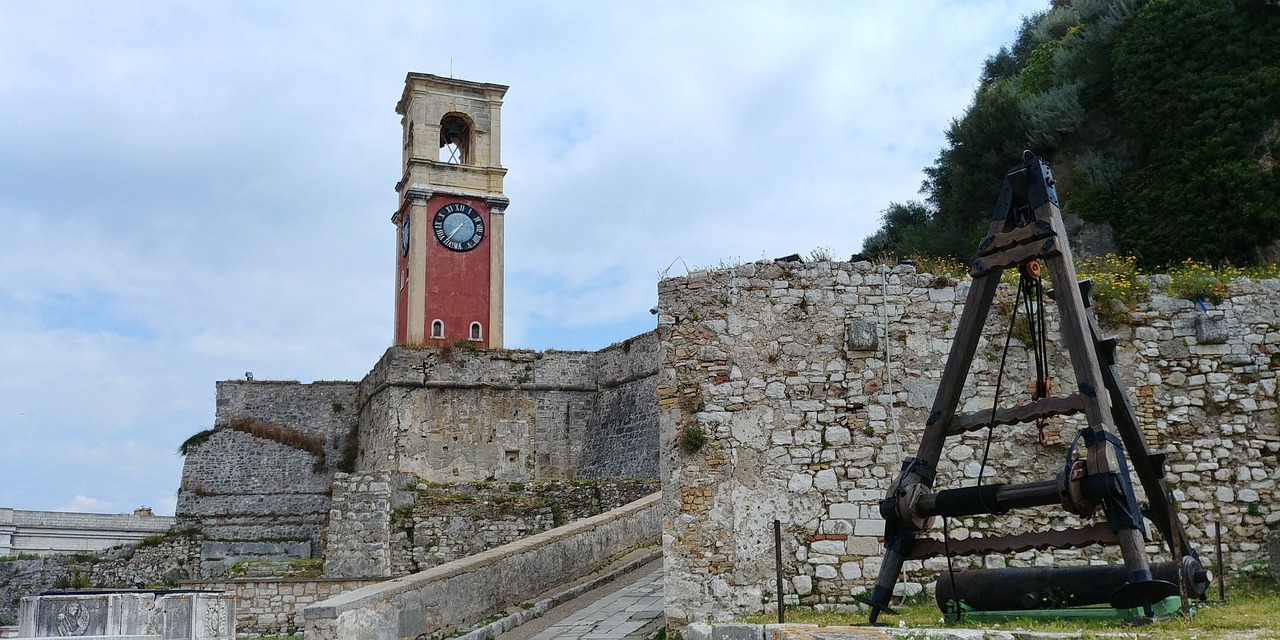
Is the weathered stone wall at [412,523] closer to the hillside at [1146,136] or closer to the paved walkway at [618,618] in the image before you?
the paved walkway at [618,618]

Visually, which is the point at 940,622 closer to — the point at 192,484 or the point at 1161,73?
the point at 1161,73

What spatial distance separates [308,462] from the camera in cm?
3394

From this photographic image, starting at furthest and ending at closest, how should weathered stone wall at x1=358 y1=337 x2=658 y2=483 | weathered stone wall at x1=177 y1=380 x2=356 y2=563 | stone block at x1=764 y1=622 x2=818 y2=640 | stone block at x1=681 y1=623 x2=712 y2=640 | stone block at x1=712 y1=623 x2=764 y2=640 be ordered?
weathered stone wall at x1=177 y1=380 x2=356 y2=563 < weathered stone wall at x1=358 y1=337 x2=658 y2=483 < stone block at x1=681 y1=623 x2=712 y2=640 < stone block at x1=712 y1=623 x2=764 y2=640 < stone block at x1=764 y1=622 x2=818 y2=640

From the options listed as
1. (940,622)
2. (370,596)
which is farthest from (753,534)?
(370,596)

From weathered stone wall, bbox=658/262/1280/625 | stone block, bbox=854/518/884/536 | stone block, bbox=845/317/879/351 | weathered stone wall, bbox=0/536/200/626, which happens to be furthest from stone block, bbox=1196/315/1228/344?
weathered stone wall, bbox=0/536/200/626

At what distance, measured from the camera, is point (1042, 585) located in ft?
24.1

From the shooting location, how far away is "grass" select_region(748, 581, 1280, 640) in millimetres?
6117

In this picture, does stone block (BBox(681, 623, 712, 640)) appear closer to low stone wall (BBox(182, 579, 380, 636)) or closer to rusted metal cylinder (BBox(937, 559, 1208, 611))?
rusted metal cylinder (BBox(937, 559, 1208, 611))

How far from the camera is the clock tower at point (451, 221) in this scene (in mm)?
37594

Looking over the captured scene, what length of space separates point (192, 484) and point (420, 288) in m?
9.67

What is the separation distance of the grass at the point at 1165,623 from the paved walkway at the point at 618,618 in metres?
1.68

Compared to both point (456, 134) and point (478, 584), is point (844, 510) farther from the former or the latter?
point (456, 134)

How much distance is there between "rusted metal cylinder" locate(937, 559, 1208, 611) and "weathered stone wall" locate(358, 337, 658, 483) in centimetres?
1937

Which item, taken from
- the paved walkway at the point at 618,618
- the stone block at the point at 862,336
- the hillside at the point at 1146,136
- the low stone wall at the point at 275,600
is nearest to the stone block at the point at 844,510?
the stone block at the point at 862,336
